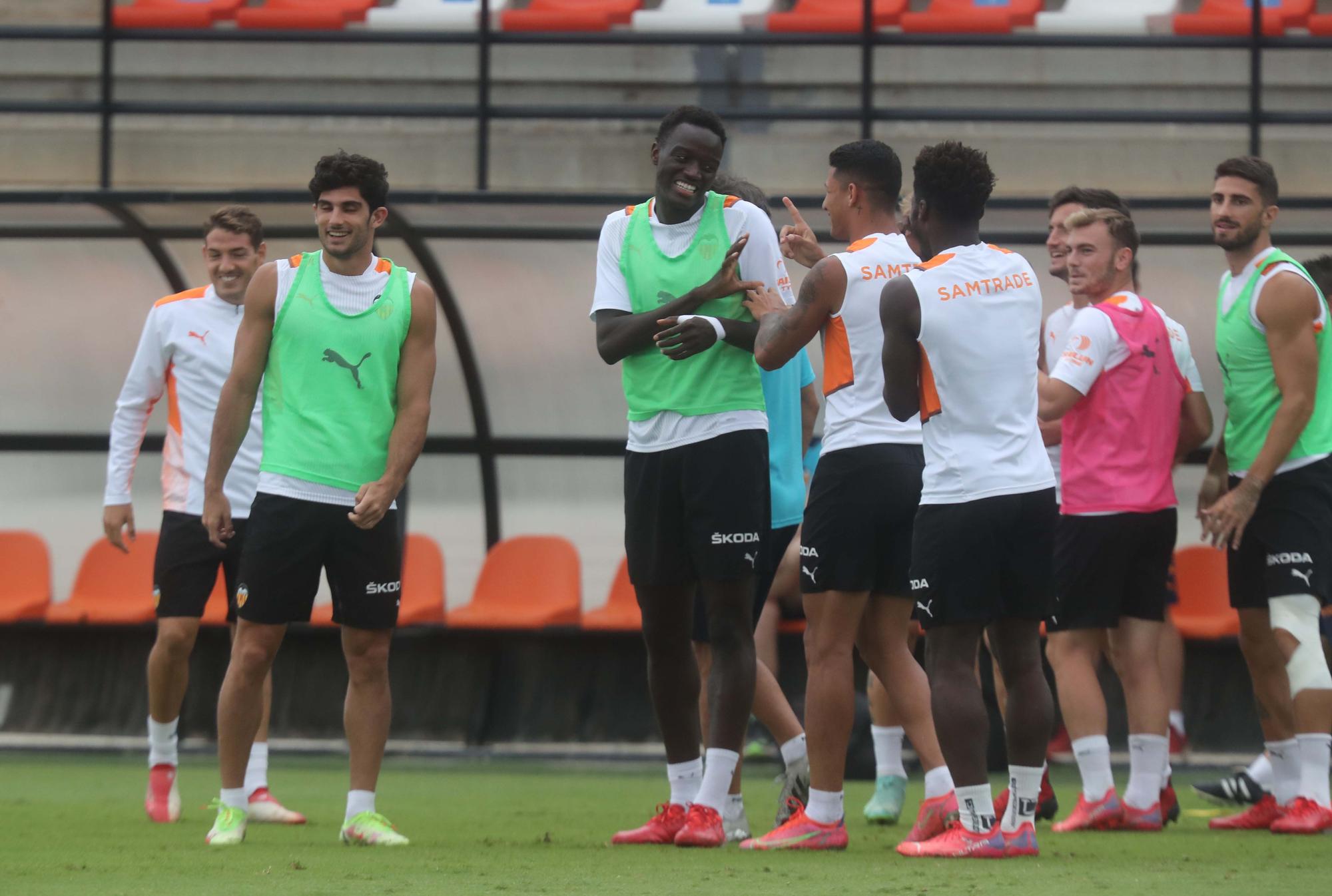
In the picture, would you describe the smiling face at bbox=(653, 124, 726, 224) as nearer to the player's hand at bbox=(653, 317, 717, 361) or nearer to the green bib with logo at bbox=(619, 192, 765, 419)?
the green bib with logo at bbox=(619, 192, 765, 419)

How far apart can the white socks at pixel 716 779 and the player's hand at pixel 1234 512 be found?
1.80 meters

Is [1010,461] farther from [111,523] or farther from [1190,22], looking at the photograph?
[1190,22]

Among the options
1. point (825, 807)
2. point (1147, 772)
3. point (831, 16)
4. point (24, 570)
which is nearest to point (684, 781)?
point (825, 807)

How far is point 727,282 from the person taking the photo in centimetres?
490

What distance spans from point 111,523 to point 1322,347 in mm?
4348

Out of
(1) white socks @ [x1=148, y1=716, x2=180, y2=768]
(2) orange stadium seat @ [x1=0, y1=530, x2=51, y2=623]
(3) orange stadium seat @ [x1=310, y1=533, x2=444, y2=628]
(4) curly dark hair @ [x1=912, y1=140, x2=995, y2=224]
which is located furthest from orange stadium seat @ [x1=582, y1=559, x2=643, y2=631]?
(4) curly dark hair @ [x1=912, y1=140, x2=995, y2=224]

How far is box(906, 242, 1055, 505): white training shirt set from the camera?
4.51m

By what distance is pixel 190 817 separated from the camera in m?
6.15

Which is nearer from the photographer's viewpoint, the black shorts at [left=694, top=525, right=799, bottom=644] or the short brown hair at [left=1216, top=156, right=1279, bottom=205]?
the black shorts at [left=694, top=525, right=799, bottom=644]

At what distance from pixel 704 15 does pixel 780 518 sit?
22.4 ft

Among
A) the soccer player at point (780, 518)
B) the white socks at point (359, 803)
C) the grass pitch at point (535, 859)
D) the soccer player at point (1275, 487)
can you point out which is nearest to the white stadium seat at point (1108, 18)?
the soccer player at point (1275, 487)

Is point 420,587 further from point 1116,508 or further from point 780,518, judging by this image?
point 1116,508

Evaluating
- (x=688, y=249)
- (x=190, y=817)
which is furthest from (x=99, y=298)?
(x=688, y=249)

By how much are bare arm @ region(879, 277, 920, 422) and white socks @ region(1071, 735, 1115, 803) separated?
1.68 m
